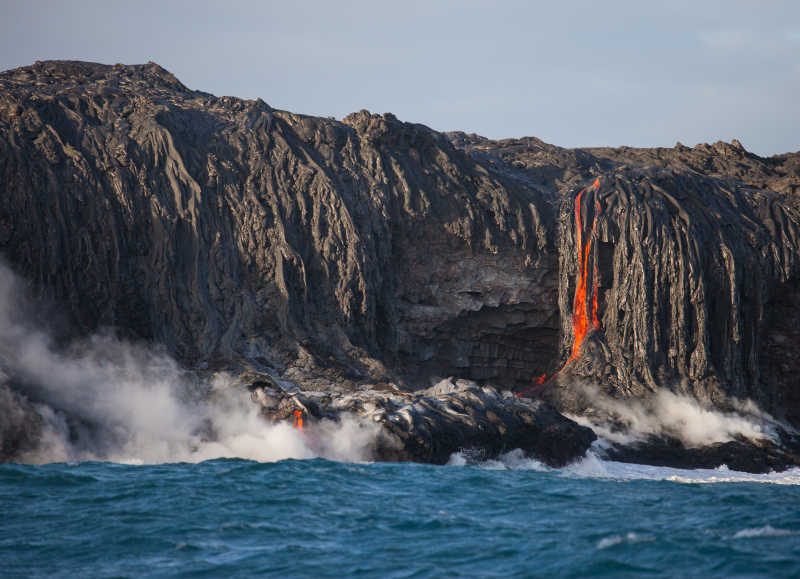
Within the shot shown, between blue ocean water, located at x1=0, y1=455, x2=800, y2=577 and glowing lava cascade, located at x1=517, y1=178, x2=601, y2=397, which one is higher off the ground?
glowing lava cascade, located at x1=517, y1=178, x2=601, y2=397

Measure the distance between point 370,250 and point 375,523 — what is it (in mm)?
12492

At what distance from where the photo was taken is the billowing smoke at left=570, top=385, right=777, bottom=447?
2425 cm

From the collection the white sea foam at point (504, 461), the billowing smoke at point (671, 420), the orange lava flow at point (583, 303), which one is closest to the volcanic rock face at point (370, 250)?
the orange lava flow at point (583, 303)

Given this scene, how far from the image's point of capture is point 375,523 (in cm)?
1393

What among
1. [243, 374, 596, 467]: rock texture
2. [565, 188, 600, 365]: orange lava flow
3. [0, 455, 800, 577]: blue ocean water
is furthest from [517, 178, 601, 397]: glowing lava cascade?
[0, 455, 800, 577]: blue ocean water

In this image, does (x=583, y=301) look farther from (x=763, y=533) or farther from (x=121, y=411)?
(x=763, y=533)

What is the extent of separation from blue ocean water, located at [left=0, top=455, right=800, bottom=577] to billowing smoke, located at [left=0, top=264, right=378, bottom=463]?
99 cm

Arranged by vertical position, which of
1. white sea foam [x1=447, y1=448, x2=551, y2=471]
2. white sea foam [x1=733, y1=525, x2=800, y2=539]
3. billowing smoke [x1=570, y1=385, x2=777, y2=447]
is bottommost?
white sea foam [x1=733, y1=525, x2=800, y2=539]

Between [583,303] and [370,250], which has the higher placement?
[370,250]

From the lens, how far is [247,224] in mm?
25188

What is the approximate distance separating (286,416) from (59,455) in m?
4.31

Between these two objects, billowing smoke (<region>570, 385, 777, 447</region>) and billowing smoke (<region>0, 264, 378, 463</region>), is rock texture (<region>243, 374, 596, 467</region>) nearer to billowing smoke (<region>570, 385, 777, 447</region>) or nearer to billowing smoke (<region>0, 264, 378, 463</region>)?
billowing smoke (<region>0, 264, 378, 463</region>)

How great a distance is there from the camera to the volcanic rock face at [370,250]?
23469 millimetres

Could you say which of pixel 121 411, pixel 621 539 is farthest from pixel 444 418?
pixel 621 539
